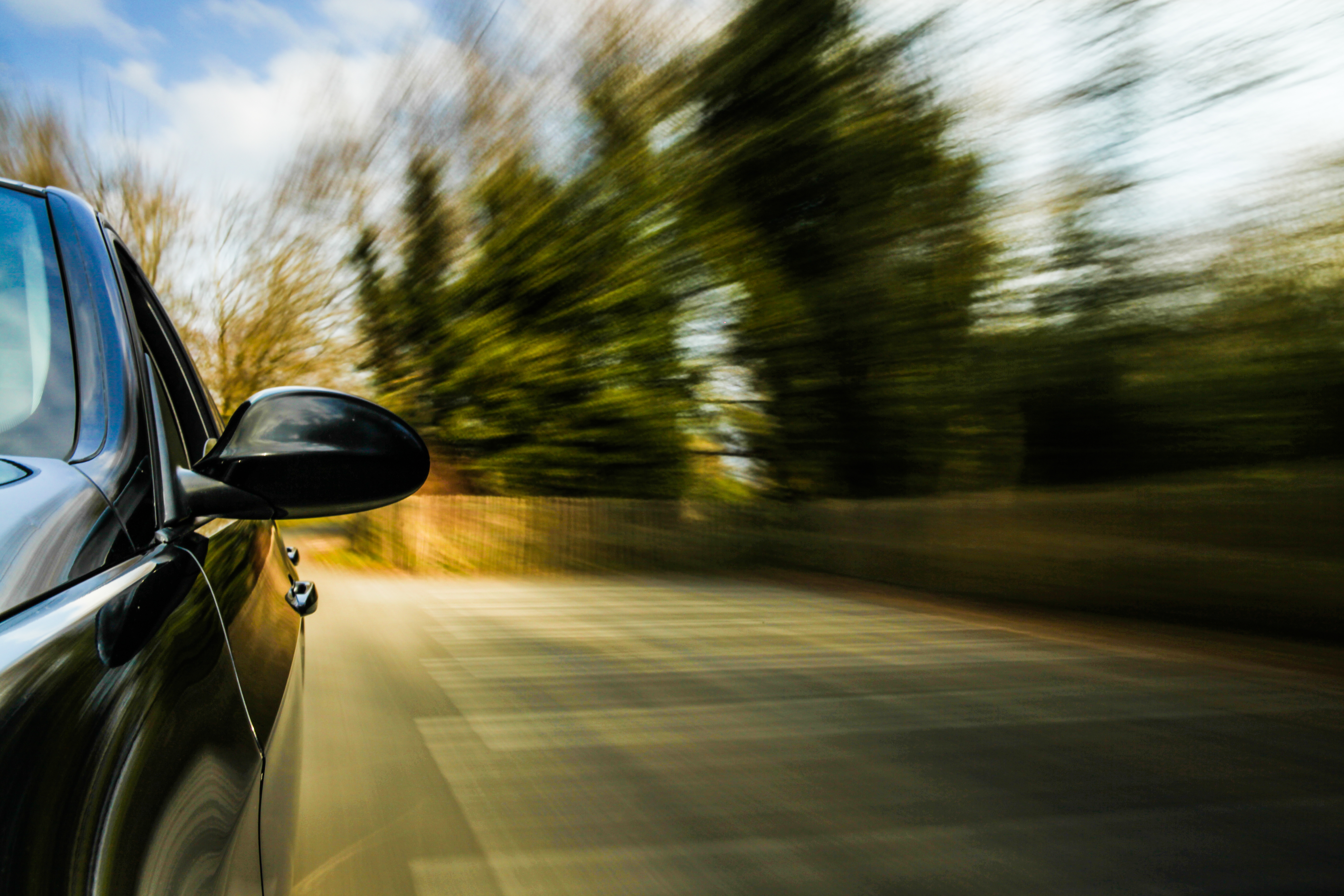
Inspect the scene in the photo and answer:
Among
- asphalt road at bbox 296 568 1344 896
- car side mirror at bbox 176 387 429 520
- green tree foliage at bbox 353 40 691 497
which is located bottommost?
asphalt road at bbox 296 568 1344 896

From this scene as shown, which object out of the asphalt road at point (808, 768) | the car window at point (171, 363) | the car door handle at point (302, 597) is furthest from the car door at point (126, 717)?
the asphalt road at point (808, 768)

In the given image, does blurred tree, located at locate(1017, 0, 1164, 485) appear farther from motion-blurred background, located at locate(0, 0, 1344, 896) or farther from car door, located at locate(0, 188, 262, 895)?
car door, located at locate(0, 188, 262, 895)

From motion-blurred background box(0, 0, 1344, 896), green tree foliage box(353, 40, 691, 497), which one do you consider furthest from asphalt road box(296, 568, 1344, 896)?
green tree foliage box(353, 40, 691, 497)

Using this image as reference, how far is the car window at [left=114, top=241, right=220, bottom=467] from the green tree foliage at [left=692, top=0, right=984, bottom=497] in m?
7.33

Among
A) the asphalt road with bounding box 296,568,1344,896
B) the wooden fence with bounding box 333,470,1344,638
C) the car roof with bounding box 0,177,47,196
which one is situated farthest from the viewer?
the wooden fence with bounding box 333,470,1344,638

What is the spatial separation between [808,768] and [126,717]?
337 centimetres

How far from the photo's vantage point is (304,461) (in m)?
1.33

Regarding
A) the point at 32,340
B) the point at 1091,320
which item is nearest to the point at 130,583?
the point at 32,340

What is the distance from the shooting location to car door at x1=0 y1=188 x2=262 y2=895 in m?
0.73

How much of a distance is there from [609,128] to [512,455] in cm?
402

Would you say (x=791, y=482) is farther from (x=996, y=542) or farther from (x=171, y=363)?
(x=171, y=363)

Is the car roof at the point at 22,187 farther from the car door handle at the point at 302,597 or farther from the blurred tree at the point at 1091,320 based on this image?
the blurred tree at the point at 1091,320

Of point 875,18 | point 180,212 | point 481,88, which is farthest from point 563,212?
point 180,212

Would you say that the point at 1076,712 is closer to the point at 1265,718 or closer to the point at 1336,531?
the point at 1265,718
